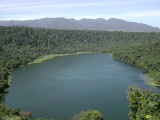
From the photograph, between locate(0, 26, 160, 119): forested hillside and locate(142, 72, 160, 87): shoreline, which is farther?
locate(0, 26, 160, 119): forested hillside

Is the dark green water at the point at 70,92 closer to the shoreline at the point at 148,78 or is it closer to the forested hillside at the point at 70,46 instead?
the shoreline at the point at 148,78

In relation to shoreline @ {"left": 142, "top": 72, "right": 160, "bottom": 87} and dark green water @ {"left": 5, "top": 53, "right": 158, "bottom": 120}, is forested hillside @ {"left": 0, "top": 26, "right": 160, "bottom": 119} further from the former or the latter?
dark green water @ {"left": 5, "top": 53, "right": 158, "bottom": 120}

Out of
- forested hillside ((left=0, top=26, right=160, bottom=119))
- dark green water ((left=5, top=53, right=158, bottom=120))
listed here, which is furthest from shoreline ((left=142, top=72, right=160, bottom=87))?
dark green water ((left=5, top=53, right=158, bottom=120))

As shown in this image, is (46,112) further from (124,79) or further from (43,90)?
(124,79)

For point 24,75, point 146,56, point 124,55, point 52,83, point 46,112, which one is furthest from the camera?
point 124,55

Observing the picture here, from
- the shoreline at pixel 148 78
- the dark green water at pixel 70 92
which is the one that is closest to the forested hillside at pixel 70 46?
the shoreline at pixel 148 78

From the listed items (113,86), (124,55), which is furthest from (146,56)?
(113,86)

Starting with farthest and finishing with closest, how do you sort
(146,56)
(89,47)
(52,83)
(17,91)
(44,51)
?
(89,47)
(44,51)
(146,56)
(52,83)
(17,91)
